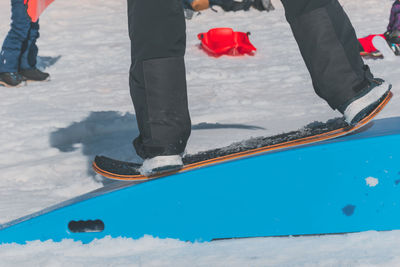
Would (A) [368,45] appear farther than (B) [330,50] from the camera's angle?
Yes

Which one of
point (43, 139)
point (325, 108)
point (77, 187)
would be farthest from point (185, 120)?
point (325, 108)

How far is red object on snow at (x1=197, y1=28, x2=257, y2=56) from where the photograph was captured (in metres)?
4.09

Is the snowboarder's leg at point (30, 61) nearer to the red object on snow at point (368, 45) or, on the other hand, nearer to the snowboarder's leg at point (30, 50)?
the snowboarder's leg at point (30, 50)

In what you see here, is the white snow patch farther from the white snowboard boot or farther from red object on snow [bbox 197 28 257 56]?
red object on snow [bbox 197 28 257 56]

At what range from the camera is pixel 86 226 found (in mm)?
1354

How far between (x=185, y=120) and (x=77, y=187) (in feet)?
2.03

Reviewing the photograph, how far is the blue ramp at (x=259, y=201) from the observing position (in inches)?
48.8

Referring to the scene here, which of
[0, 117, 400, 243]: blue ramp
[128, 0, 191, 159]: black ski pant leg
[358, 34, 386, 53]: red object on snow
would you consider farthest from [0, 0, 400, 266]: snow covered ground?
[128, 0, 191, 159]: black ski pant leg

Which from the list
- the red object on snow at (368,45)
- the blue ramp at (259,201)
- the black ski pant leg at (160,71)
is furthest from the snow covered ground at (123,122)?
the black ski pant leg at (160,71)

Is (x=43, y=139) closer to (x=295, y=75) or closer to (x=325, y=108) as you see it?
(x=325, y=108)

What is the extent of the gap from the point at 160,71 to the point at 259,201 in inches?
16.2

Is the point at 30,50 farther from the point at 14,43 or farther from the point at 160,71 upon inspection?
the point at 160,71

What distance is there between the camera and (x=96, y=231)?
133cm

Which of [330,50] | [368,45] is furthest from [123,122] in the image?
[368,45]
